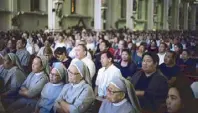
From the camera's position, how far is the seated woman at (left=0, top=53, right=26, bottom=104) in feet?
22.7

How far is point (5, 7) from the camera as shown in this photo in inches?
949

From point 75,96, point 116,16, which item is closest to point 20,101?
point 75,96

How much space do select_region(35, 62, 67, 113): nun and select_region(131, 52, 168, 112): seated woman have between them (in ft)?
3.71

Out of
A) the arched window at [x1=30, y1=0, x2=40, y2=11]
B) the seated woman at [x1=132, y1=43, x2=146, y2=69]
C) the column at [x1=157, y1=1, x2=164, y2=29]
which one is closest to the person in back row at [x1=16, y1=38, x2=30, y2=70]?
the seated woman at [x1=132, y1=43, x2=146, y2=69]

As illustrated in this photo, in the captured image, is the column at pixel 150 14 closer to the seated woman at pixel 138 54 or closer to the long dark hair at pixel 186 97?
the seated woman at pixel 138 54

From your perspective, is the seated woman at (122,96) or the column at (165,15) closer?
the seated woman at (122,96)

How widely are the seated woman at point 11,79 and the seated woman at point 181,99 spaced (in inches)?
129

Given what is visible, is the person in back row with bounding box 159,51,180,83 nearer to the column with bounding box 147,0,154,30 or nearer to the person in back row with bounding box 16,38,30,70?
the person in back row with bounding box 16,38,30,70

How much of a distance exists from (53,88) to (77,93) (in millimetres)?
711

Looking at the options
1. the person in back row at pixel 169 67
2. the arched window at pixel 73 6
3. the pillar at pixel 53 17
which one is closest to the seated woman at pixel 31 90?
the person in back row at pixel 169 67

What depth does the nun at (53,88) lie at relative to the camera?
20.0ft

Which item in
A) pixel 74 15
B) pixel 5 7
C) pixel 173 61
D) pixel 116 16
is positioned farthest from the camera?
pixel 116 16

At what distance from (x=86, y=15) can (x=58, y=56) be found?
25234mm

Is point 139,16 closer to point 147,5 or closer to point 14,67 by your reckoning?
point 147,5
